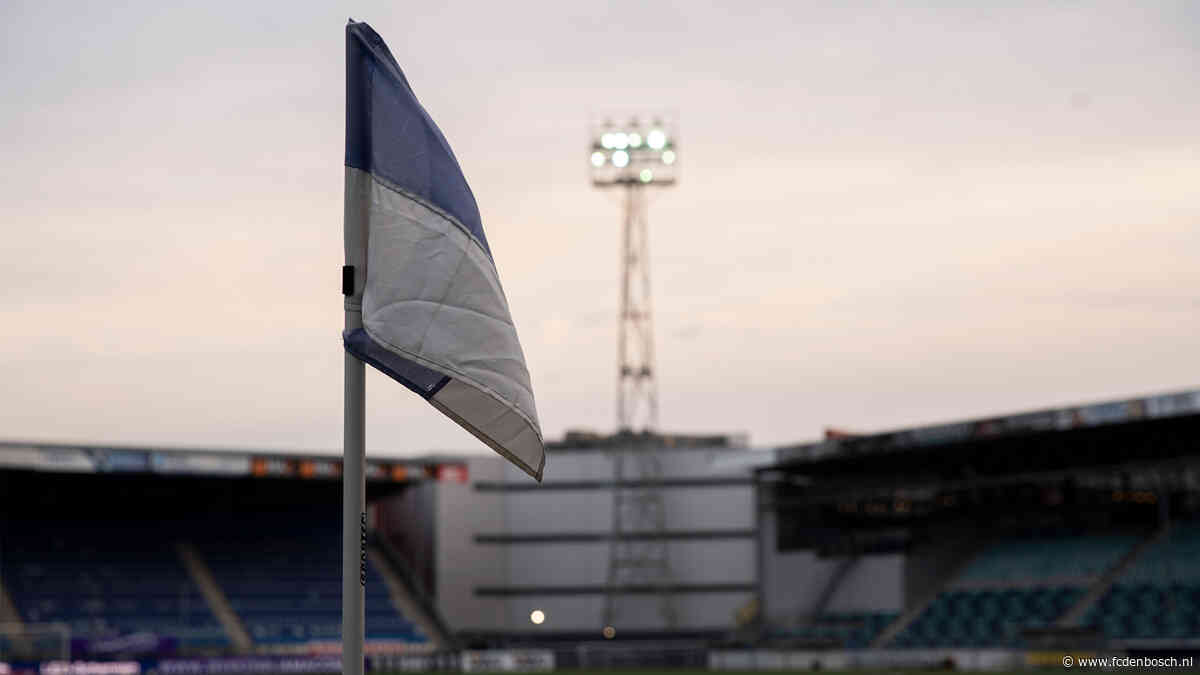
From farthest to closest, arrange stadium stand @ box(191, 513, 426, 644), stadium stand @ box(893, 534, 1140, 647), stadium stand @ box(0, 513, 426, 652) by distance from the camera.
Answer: stadium stand @ box(191, 513, 426, 644) → stadium stand @ box(0, 513, 426, 652) → stadium stand @ box(893, 534, 1140, 647)

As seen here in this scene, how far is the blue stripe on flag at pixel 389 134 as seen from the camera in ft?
24.2

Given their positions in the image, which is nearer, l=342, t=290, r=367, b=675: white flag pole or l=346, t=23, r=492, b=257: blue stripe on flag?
l=342, t=290, r=367, b=675: white flag pole

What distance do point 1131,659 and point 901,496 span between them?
15865 mm

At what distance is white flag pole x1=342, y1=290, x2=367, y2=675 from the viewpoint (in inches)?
286

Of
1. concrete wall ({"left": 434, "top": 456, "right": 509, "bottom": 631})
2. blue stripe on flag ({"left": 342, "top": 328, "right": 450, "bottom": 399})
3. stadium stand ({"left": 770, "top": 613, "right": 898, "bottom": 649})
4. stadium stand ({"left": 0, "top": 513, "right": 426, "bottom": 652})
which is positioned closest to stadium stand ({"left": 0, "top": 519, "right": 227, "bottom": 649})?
stadium stand ({"left": 0, "top": 513, "right": 426, "bottom": 652})

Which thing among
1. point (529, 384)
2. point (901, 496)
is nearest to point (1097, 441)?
point (901, 496)

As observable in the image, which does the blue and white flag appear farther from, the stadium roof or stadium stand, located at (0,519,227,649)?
stadium stand, located at (0,519,227,649)

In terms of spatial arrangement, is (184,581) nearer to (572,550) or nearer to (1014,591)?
(572,550)

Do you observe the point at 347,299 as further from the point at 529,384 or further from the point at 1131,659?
the point at 1131,659

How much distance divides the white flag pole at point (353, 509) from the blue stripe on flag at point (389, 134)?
0.54 meters

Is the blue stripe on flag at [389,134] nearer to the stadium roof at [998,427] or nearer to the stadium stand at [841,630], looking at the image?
the stadium roof at [998,427]

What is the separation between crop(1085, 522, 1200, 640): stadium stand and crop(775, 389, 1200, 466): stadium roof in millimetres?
4287

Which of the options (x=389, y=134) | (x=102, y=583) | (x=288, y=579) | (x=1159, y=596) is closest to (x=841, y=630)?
(x=1159, y=596)

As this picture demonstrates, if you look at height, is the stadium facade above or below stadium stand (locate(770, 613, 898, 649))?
above
